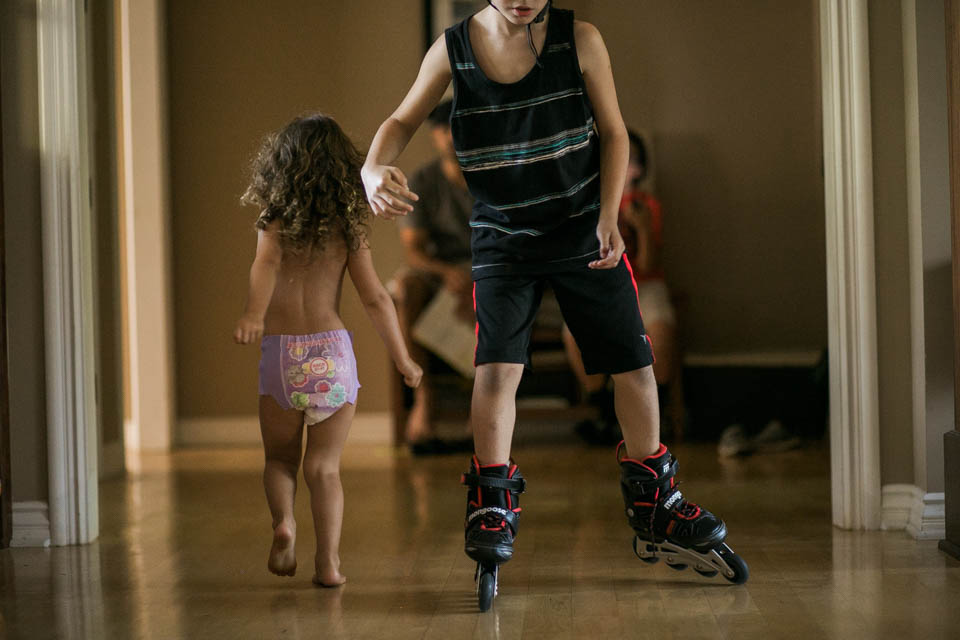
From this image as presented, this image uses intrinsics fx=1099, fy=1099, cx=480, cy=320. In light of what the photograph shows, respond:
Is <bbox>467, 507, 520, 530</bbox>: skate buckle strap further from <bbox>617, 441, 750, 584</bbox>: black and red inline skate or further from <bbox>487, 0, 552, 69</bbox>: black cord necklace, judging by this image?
<bbox>487, 0, 552, 69</bbox>: black cord necklace

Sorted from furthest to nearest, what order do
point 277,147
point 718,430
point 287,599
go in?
1. point 718,430
2. point 277,147
3. point 287,599

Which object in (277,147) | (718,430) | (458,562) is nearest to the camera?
(277,147)

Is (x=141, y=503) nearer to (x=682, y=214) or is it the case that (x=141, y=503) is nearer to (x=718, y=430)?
(x=718, y=430)

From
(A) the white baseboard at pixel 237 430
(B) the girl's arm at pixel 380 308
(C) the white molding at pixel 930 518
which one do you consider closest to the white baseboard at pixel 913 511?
(C) the white molding at pixel 930 518

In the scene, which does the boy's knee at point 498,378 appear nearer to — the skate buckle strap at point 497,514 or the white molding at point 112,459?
the skate buckle strap at point 497,514

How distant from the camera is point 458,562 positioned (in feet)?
7.54

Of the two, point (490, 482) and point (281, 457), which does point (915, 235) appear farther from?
point (281, 457)

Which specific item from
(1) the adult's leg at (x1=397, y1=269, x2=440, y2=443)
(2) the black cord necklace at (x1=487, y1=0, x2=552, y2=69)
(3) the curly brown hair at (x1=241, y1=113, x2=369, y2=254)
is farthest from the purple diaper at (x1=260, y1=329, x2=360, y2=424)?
(1) the adult's leg at (x1=397, y1=269, x2=440, y2=443)

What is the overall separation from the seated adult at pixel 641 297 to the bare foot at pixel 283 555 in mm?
2391

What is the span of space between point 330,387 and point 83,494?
0.86m

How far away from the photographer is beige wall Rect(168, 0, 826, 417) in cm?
478

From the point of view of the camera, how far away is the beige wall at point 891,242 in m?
2.51

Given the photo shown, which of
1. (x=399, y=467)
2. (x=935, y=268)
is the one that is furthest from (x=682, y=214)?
(x=935, y=268)

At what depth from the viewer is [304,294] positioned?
2117 mm
